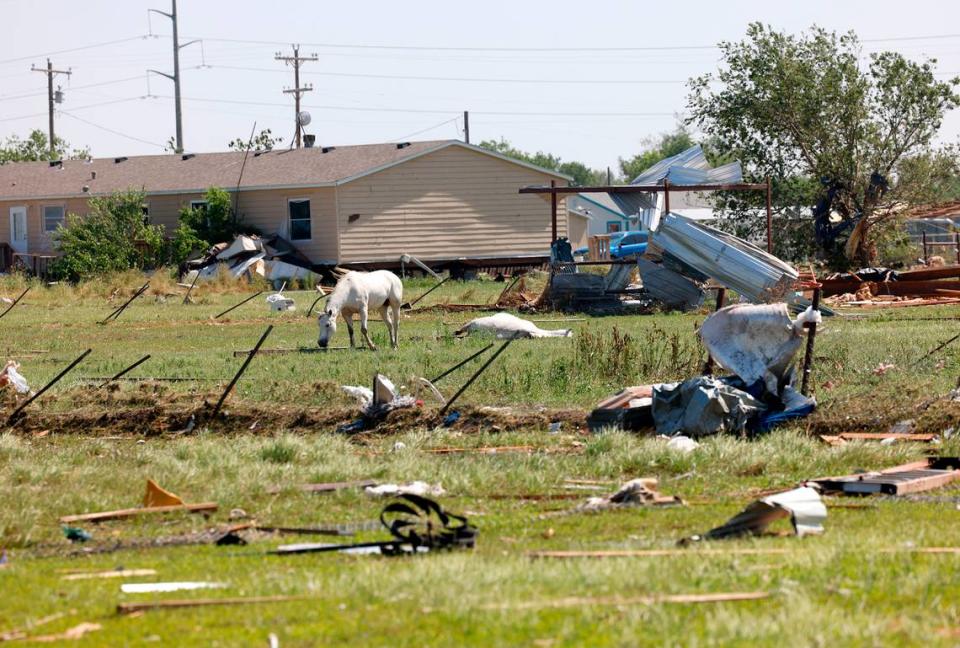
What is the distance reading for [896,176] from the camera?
45.8 metres

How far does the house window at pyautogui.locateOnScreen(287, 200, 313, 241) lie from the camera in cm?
4972

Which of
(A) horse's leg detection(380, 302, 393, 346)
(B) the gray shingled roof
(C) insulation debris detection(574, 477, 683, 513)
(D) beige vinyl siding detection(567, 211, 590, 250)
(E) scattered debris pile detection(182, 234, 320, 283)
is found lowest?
(C) insulation debris detection(574, 477, 683, 513)

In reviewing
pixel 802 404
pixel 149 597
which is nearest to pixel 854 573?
pixel 149 597

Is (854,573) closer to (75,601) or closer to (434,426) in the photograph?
(75,601)

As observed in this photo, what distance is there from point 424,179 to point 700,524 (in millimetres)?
40487

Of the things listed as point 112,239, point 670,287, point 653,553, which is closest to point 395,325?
point 670,287

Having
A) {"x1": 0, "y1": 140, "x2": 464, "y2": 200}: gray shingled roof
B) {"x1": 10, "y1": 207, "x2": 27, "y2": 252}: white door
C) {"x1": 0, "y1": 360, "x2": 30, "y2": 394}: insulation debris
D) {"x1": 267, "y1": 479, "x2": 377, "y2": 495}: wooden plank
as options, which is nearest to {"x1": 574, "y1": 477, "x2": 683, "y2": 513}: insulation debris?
{"x1": 267, "y1": 479, "x2": 377, "y2": 495}: wooden plank

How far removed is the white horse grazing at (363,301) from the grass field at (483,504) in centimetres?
161

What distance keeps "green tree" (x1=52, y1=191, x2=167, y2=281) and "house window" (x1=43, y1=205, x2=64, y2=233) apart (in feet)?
12.2

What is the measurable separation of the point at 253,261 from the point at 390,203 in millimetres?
5525

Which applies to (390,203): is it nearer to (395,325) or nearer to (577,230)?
(577,230)

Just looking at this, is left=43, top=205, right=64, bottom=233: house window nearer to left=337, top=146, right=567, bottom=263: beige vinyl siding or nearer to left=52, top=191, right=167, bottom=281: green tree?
left=52, top=191, right=167, bottom=281: green tree

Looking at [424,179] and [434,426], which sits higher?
[424,179]

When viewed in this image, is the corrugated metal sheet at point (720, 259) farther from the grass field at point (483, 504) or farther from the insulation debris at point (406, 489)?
the insulation debris at point (406, 489)
